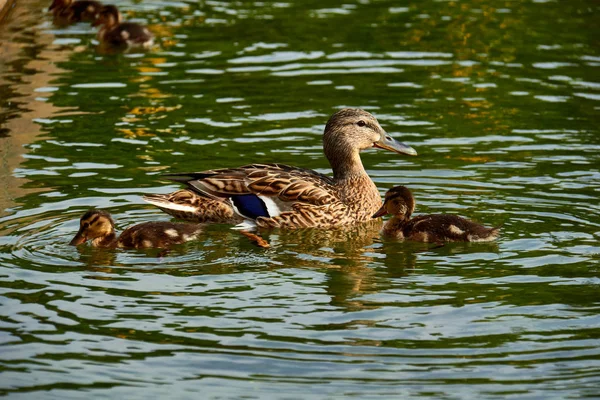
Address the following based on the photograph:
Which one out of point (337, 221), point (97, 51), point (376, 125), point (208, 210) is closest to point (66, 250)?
point (208, 210)

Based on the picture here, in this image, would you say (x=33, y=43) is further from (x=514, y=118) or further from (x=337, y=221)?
(x=337, y=221)

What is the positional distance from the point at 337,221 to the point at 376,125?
81 cm

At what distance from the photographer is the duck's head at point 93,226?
798 centimetres

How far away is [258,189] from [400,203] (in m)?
0.99

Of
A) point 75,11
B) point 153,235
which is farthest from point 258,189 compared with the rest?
point 75,11

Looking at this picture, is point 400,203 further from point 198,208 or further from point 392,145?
point 198,208

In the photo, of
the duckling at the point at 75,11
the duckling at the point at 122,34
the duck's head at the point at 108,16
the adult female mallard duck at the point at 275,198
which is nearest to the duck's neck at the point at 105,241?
the adult female mallard duck at the point at 275,198

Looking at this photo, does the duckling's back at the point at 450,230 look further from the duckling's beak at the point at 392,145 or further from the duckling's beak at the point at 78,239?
the duckling's beak at the point at 78,239

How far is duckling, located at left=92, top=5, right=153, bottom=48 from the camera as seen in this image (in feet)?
46.2

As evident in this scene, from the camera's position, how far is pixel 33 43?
14.6 metres

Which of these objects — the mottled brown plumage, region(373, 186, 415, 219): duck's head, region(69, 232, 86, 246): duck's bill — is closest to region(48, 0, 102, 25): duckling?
the mottled brown plumage

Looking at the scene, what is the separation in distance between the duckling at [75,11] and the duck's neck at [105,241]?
25.8 ft

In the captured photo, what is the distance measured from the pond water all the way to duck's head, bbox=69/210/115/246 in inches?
4.4

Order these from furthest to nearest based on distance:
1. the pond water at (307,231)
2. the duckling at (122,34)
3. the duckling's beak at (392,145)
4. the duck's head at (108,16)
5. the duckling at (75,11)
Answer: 1. the duckling at (75,11)
2. the duck's head at (108,16)
3. the duckling at (122,34)
4. the duckling's beak at (392,145)
5. the pond water at (307,231)
